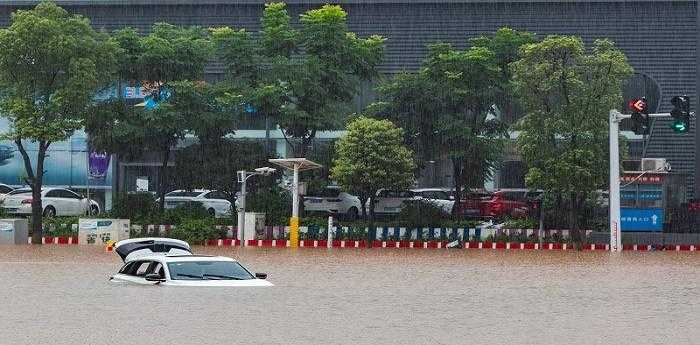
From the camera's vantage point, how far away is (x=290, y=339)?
17625 millimetres

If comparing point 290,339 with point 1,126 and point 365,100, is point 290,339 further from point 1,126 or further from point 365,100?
point 1,126

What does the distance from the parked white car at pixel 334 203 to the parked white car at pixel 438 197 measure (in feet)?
8.07

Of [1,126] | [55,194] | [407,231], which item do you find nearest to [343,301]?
[407,231]

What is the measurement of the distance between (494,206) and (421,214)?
3539 mm

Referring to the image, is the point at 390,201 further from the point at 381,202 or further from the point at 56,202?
the point at 56,202

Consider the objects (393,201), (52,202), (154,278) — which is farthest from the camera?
(52,202)

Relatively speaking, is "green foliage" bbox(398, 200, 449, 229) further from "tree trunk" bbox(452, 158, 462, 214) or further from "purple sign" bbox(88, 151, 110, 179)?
"purple sign" bbox(88, 151, 110, 179)

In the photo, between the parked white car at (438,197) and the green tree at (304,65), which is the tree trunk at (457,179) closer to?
the parked white car at (438,197)

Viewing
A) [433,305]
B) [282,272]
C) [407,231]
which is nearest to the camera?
[433,305]

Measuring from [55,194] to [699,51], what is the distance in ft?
90.0

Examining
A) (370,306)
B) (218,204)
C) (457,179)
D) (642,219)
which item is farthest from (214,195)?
(370,306)

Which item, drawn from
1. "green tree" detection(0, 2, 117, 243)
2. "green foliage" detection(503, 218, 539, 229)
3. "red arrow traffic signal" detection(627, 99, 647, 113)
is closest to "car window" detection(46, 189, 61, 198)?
"green tree" detection(0, 2, 117, 243)

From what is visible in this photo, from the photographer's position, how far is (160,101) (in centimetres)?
4922

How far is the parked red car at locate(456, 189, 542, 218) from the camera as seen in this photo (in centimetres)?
5031
